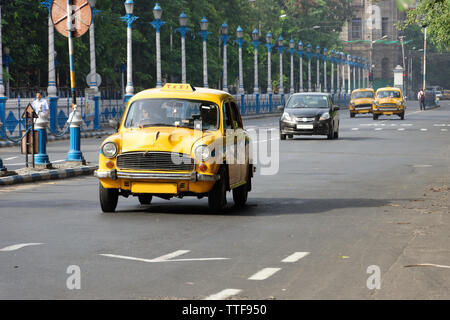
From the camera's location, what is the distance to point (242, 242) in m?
10.9

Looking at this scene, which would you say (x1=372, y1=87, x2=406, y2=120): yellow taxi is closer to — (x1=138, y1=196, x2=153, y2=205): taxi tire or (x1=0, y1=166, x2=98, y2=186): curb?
(x1=0, y1=166, x2=98, y2=186): curb

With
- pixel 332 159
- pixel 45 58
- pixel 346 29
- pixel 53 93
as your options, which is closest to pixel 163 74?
pixel 45 58

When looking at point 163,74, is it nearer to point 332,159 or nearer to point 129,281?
point 332,159

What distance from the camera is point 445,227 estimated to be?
40.0 feet

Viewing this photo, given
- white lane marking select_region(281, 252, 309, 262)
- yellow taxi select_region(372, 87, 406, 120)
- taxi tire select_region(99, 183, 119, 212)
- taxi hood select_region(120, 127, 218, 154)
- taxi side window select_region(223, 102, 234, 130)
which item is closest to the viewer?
white lane marking select_region(281, 252, 309, 262)

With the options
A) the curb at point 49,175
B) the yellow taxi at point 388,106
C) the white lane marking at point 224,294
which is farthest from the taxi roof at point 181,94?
the yellow taxi at point 388,106

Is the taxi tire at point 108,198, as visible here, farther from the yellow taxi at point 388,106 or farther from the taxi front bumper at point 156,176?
the yellow taxi at point 388,106

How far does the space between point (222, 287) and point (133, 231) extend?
3.78 metres

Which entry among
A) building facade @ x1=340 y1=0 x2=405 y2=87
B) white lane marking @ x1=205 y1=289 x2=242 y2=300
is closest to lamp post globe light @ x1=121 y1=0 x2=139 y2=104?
white lane marking @ x1=205 y1=289 x2=242 y2=300

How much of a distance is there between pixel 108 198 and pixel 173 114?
1571 millimetres

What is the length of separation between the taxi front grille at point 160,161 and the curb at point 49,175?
543cm

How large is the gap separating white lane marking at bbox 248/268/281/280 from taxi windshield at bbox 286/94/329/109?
2683 centimetres

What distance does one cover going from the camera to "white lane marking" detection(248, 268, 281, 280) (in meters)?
8.64

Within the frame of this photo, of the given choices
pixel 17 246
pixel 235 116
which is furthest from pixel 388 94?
pixel 17 246
